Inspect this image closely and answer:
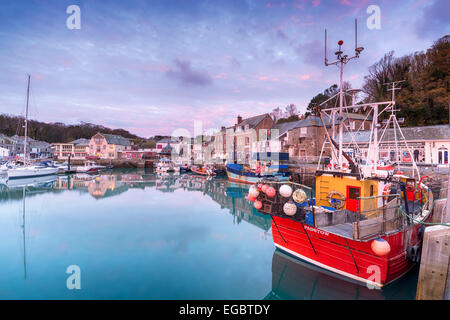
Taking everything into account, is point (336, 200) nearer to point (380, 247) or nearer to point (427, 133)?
point (380, 247)

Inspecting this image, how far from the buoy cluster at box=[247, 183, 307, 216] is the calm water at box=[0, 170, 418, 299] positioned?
2.74 m

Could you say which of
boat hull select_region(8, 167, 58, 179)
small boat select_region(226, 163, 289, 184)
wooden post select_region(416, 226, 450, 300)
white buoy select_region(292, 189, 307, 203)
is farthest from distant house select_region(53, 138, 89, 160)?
wooden post select_region(416, 226, 450, 300)

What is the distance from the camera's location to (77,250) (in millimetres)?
10695

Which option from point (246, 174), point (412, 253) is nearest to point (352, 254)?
point (412, 253)

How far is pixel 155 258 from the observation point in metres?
9.87

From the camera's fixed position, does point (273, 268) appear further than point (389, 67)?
No

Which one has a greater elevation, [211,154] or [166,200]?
[211,154]

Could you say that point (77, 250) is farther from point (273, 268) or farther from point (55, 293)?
point (273, 268)

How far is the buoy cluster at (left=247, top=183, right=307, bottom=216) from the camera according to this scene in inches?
284

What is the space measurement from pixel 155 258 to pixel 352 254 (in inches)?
297

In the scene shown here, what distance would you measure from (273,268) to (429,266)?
5122 mm

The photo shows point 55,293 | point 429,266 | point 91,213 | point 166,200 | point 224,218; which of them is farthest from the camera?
point 166,200

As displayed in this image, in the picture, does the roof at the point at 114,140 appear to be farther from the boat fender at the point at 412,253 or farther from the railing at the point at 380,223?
the boat fender at the point at 412,253
